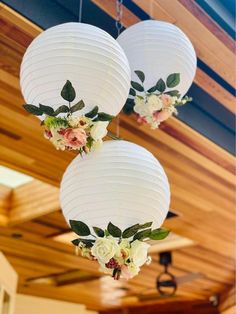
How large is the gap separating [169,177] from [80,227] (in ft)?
5.22

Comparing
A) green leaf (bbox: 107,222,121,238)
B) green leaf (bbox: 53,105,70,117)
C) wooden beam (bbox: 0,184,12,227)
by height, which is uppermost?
wooden beam (bbox: 0,184,12,227)

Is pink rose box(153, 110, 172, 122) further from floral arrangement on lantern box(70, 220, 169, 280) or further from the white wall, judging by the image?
the white wall

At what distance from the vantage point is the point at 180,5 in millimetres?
1555

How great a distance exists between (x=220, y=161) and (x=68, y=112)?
160 centimetres

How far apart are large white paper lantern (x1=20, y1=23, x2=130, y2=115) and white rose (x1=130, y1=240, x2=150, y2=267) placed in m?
0.28

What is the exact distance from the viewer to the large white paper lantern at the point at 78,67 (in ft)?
2.96

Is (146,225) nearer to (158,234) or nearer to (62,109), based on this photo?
(158,234)

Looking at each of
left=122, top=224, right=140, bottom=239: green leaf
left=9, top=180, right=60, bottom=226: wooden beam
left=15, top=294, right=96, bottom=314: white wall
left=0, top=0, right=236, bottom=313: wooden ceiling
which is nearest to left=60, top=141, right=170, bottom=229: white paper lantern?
left=122, top=224, right=140, bottom=239: green leaf

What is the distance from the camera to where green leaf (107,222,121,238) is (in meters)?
0.92

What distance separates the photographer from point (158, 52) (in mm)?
1112

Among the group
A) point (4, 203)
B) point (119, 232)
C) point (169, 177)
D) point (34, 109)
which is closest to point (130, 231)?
point (119, 232)

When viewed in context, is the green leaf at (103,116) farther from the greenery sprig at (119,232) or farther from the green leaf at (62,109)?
the greenery sprig at (119,232)

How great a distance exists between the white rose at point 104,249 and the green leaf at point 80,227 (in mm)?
42

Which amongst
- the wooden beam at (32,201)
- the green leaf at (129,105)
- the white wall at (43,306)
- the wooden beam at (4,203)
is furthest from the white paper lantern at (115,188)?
the white wall at (43,306)
